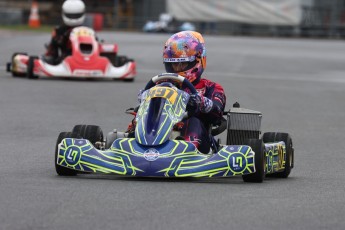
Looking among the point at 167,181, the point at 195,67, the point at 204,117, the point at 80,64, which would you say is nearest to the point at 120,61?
the point at 80,64

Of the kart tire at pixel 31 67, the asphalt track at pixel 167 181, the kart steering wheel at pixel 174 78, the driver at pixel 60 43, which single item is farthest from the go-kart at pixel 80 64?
the kart steering wheel at pixel 174 78

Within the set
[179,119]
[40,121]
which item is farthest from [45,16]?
[179,119]

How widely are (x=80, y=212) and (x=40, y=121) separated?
691 centimetres

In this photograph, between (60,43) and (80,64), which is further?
(60,43)

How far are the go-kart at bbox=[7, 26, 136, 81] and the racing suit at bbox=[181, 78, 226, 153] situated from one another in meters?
10.2

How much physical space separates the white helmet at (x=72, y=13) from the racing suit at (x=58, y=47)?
1.76 ft

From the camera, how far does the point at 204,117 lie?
346 inches

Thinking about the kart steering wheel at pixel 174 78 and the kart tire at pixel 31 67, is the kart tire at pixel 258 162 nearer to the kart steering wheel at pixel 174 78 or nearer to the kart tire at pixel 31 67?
the kart steering wheel at pixel 174 78

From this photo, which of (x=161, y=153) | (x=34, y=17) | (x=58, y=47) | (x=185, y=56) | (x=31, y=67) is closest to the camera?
(x=161, y=153)

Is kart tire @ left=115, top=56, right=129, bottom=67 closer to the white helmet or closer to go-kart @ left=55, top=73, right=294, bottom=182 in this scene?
the white helmet

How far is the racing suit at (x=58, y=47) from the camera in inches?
763

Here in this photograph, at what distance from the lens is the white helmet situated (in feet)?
66.0

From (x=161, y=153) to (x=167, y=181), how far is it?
0.20m

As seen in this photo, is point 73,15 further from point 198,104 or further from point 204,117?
point 198,104
